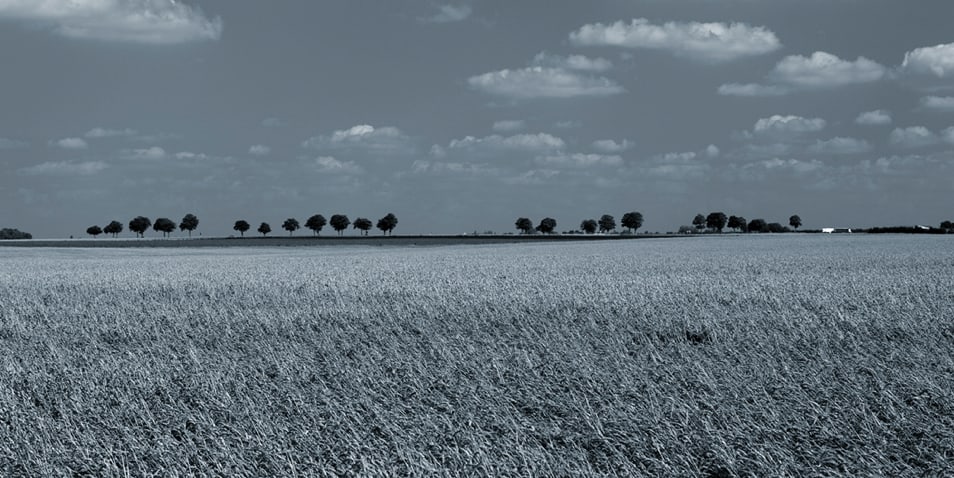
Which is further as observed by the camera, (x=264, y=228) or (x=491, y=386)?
(x=264, y=228)

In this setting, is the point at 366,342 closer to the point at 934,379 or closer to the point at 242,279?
the point at 934,379

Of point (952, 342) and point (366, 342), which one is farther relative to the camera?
point (366, 342)

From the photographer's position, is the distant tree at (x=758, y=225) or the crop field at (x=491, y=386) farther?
the distant tree at (x=758, y=225)

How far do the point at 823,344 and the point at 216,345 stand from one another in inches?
351

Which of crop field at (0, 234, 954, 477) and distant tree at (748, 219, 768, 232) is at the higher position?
distant tree at (748, 219, 768, 232)

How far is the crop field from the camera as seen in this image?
21.7 feet

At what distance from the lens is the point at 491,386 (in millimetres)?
9047

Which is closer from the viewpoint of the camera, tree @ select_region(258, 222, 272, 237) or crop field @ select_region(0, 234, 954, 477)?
crop field @ select_region(0, 234, 954, 477)

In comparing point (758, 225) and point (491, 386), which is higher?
point (758, 225)

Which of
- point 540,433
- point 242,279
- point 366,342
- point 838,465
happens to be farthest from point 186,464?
point 242,279

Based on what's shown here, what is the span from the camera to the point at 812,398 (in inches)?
334

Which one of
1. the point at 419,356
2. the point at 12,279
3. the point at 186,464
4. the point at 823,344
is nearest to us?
the point at 186,464

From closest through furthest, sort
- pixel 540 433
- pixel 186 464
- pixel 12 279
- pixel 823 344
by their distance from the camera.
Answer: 1. pixel 186 464
2. pixel 540 433
3. pixel 823 344
4. pixel 12 279

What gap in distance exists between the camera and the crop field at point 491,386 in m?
6.62
